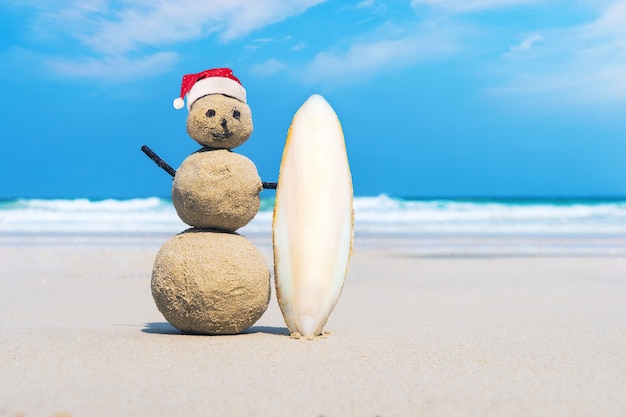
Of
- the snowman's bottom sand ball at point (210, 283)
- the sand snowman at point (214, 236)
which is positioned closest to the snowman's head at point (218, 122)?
the sand snowman at point (214, 236)

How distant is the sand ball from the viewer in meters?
5.29

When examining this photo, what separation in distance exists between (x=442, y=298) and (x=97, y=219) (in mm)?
24892

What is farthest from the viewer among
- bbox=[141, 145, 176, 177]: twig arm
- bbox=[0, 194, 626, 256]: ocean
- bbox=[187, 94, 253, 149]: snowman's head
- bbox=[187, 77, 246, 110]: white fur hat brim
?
bbox=[0, 194, 626, 256]: ocean

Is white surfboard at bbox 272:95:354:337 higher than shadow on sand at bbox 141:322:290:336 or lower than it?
higher

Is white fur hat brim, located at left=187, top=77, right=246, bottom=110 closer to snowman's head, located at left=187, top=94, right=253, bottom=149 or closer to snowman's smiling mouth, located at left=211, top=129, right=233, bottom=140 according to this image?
snowman's head, located at left=187, top=94, right=253, bottom=149

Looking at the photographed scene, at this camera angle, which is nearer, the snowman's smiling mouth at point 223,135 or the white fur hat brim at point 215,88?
the snowman's smiling mouth at point 223,135

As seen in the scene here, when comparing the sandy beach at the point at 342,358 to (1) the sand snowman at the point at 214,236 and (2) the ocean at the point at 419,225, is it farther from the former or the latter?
(2) the ocean at the point at 419,225

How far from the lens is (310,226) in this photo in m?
5.27

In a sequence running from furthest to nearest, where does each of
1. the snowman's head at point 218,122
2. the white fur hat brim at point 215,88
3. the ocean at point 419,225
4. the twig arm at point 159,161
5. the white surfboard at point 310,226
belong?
the ocean at point 419,225 < the twig arm at point 159,161 < the white fur hat brim at point 215,88 < the snowman's head at point 218,122 < the white surfboard at point 310,226

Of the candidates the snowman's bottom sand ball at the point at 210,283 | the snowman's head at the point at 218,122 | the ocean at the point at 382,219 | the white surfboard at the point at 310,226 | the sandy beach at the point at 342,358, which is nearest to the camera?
the sandy beach at the point at 342,358

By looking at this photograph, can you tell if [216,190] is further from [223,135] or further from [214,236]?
[223,135]

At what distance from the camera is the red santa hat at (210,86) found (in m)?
5.67

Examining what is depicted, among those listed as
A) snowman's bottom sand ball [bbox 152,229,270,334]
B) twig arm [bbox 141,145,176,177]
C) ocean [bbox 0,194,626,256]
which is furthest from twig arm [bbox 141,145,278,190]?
ocean [bbox 0,194,626,256]

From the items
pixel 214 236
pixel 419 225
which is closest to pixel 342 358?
pixel 214 236
